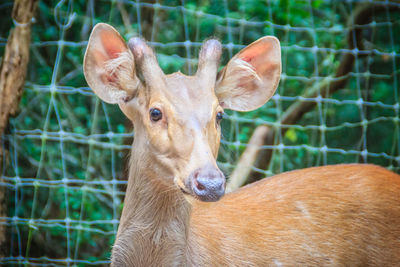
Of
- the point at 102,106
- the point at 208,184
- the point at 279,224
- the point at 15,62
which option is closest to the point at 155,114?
the point at 208,184

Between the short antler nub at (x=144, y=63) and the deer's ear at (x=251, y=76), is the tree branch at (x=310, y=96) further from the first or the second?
the short antler nub at (x=144, y=63)

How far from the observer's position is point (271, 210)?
3785mm

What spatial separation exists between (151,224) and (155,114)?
63cm

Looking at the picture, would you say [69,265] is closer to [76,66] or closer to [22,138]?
[22,138]

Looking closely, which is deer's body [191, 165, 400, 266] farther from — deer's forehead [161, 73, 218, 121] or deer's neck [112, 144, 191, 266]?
deer's forehead [161, 73, 218, 121]

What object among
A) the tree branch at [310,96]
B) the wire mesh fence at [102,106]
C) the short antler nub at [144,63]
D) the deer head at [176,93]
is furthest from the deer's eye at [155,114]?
the tree branch at [310,96]

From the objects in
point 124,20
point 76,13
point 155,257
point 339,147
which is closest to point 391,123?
point 339,147

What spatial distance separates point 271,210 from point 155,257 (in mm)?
868

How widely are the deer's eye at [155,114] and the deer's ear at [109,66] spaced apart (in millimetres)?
261

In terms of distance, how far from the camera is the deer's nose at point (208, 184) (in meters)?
2.79

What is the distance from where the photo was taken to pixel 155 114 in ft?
10.5

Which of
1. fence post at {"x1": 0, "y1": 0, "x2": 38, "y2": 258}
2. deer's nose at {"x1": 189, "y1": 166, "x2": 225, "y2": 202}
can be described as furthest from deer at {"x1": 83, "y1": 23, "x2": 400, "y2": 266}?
fence post at {"x1": 0, "y1": 0, "x2": 38, "y2": 258}

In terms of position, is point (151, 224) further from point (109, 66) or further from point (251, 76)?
point (251, 76)

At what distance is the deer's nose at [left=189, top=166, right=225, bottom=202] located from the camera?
279 cm
